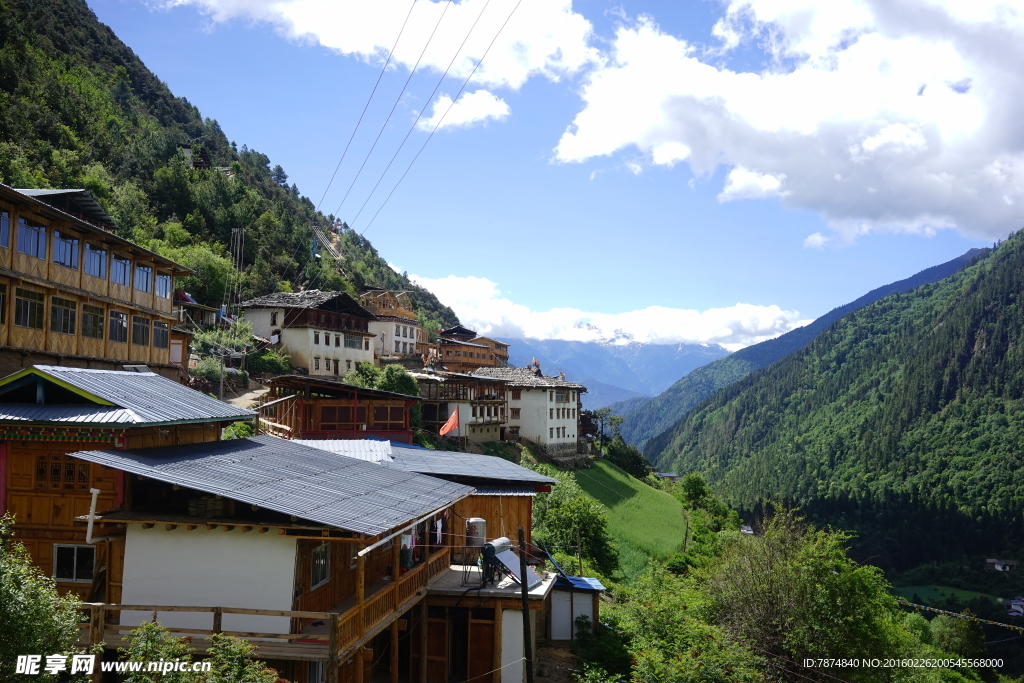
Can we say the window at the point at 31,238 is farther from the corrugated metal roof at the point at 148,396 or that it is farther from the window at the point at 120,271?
the corrugated metal roof at the point at 148,396

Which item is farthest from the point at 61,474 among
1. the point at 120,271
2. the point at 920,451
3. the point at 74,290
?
the point at 920,451

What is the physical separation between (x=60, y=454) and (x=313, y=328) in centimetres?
4156

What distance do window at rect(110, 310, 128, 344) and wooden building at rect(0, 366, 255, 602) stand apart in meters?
13.5

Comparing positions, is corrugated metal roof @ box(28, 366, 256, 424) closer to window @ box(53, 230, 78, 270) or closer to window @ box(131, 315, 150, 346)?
window @ box(53, 230, 78, 270)

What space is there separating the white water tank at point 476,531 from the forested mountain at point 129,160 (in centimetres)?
5081

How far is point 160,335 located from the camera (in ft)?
120

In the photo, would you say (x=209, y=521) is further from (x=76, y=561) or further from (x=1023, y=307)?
(x=1023, y=307)

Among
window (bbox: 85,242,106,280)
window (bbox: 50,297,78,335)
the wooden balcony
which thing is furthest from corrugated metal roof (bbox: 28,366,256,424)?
window (bbox: 85,242,106,280)

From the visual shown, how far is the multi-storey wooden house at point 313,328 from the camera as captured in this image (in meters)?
59.5

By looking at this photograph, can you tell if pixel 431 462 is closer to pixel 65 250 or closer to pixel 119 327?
pixel 119 327

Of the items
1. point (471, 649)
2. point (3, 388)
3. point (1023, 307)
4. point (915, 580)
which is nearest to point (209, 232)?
Answer: point (3, 388)

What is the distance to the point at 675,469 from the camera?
19425 centimetres

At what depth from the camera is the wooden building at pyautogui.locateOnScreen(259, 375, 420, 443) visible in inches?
1560

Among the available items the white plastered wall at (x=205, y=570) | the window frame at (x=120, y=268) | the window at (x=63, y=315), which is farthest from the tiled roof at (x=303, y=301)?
the white plastered wall at (x=205, y=570)
